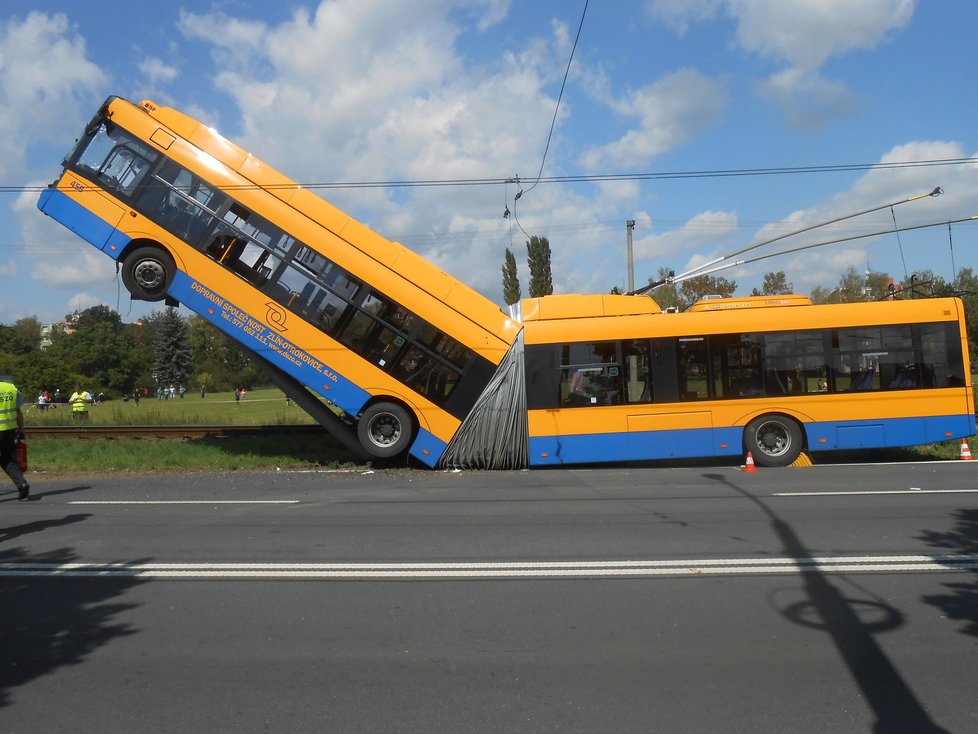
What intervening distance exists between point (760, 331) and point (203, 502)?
965 centimetres

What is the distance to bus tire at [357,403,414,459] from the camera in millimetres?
13250

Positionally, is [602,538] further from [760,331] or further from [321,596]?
[760,331]

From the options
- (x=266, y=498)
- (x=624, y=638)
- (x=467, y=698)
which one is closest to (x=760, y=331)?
(x=266, y=498)

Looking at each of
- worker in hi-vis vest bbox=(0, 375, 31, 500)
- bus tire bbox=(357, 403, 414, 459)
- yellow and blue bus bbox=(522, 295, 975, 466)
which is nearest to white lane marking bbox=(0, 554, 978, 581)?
worker in hi-vis vest bbox=(0, 375, 31, 500)

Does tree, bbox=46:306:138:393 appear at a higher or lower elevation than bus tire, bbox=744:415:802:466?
higher

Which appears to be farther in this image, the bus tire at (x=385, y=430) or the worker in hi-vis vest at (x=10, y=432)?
the bus tire at (x=385, y=430)

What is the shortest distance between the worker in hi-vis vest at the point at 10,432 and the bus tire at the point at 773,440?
11.4 meters

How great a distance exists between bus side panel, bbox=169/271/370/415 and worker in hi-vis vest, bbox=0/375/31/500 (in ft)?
11.4

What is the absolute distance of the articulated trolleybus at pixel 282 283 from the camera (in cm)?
1319

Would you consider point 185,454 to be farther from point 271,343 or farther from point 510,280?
point 510,280

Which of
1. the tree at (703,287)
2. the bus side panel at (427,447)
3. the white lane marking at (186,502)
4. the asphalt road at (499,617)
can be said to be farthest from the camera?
the tree at (703,287)

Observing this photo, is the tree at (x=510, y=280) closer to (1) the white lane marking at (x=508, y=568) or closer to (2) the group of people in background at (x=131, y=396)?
(2) the group of people in background at (x=131, y=396)

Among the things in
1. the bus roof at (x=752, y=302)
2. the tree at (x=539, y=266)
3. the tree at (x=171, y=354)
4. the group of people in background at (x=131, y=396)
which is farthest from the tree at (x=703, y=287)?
the tree at (x=171, y=354)

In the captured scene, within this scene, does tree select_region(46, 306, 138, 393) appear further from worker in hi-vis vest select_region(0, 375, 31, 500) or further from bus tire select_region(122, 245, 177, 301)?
worker in hi-vis vest select_region(0, 375, 31, 500)
